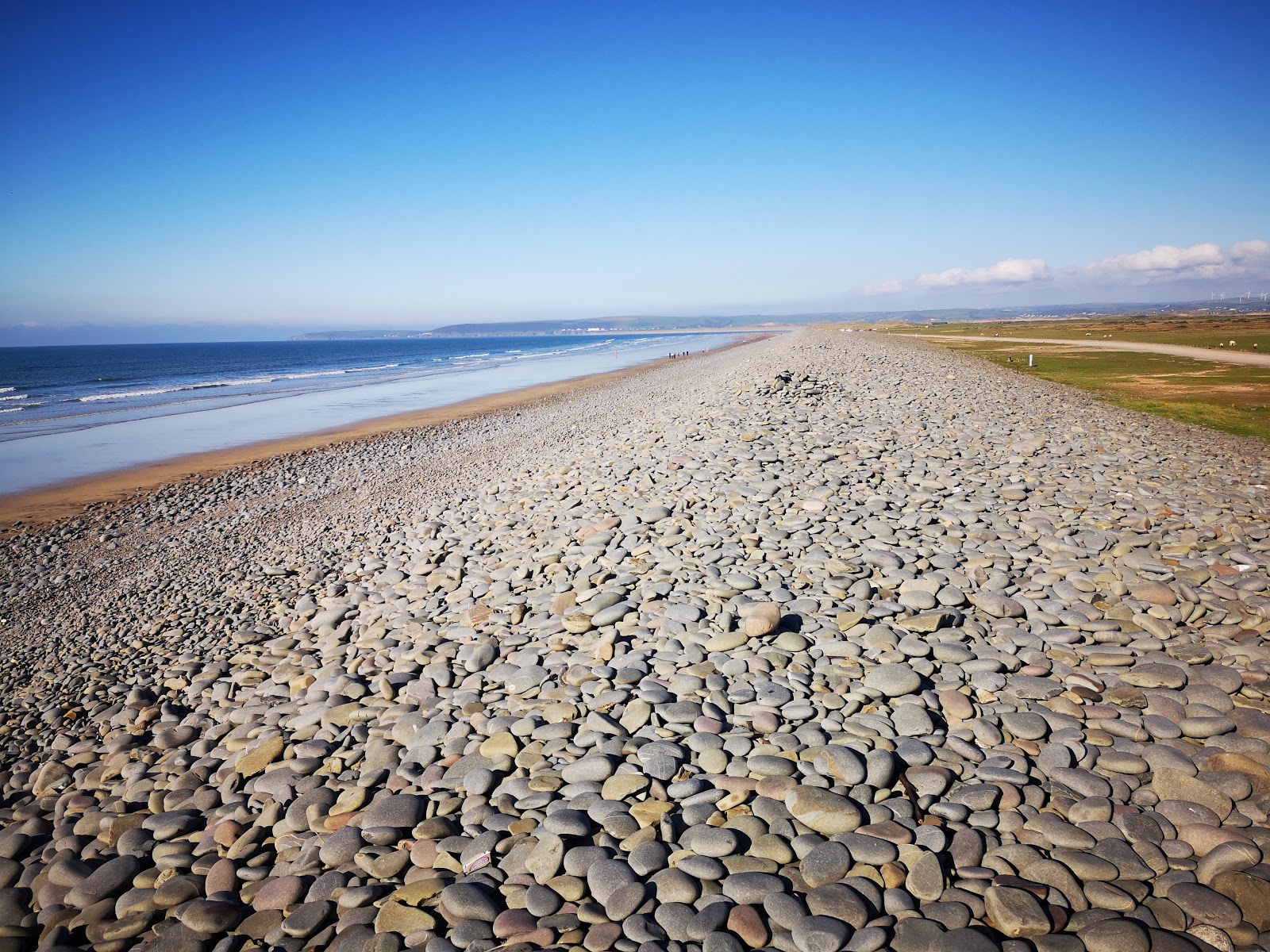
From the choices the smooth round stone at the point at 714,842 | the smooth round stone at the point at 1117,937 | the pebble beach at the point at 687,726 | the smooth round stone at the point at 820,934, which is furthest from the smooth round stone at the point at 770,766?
the smooth round stone at the point at 1117,937

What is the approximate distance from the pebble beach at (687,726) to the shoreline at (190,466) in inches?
240

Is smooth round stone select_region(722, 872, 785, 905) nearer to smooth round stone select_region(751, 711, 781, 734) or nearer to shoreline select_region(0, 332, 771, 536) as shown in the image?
smooth round stone select_region(751, 711, 781, 734)

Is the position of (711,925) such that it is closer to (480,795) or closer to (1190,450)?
(480,795)

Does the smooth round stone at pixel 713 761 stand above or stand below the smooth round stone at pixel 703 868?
above

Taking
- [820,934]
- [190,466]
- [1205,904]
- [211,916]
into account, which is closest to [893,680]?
[1205,904]

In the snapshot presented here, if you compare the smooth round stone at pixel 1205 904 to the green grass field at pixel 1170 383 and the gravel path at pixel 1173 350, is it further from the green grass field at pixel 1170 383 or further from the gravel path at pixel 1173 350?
the gravel path at pixel 1173 350

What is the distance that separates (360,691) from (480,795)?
232cm

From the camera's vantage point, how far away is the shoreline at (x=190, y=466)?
16.2 m

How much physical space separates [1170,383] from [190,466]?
133 ft

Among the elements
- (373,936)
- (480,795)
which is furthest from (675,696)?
(373,936)

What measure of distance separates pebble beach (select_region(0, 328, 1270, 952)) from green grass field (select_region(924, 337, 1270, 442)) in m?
10.7

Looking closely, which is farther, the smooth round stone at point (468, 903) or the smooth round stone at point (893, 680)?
the smooth round stone at point (893, 680)

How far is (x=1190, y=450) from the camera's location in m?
13.2

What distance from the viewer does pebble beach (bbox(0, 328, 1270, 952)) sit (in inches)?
140
